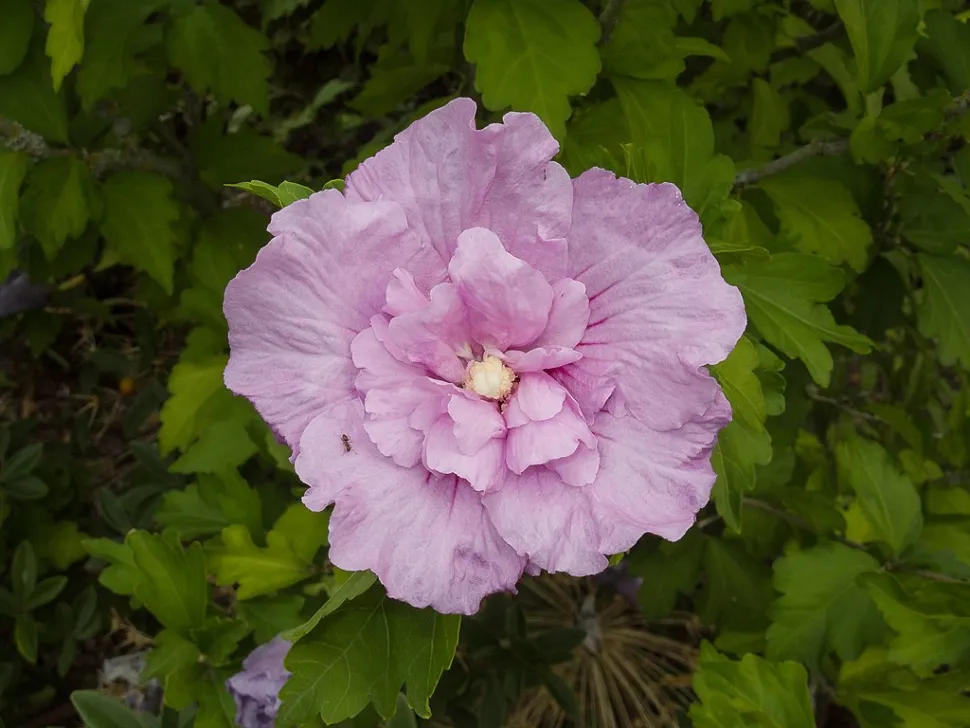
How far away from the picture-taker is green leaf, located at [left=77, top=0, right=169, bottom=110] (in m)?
1.74

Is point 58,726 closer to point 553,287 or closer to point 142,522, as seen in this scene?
point 142,522

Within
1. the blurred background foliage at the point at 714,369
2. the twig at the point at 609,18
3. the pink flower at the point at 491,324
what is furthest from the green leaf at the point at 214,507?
the twig at the point at 609,18

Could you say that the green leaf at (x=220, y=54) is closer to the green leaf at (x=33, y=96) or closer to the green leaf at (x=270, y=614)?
the green leaf at (x=33, y=96)

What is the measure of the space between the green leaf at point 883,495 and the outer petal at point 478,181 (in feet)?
3.95

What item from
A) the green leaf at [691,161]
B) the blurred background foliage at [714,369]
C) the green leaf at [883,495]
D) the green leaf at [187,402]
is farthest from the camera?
the green leaf at [187,402]

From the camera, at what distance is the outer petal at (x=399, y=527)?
36.3 inches

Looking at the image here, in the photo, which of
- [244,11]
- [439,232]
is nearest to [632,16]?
[439,232]

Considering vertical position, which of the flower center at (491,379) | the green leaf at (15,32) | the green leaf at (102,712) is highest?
the green leaf at (15,32)

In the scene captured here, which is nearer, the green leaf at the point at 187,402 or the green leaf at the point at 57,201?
the green leaf at the point at 57,201

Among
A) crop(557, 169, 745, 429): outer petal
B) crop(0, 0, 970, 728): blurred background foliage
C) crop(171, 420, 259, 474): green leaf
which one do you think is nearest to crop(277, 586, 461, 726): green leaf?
crop(0, 0, 970, 728): blurred background foliage

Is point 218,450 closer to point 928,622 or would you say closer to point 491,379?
point 491,379

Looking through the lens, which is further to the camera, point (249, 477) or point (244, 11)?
point (244, 11)

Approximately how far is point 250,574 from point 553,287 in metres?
0.94

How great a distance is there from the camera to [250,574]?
1535 millimetres
